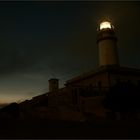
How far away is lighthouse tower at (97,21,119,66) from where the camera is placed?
2062cm

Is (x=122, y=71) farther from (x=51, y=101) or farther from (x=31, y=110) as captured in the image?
(x=31, y=110)

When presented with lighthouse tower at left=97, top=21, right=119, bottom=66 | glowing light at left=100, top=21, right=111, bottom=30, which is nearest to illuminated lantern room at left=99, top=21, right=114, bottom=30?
glowing light at left=100, top=21, right=111, bottom=30

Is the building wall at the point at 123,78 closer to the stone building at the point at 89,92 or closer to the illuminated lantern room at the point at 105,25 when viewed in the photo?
the stone building at the point at 89,92

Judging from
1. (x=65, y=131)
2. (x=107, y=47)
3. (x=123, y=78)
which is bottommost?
(x=65, y=131)

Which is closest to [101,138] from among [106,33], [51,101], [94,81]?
[51,101]

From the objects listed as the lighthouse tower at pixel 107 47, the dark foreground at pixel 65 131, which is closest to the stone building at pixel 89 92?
the lighthouse tower at pixel 107 47

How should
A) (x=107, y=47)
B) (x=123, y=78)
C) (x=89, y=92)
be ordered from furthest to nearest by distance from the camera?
(x=107, y=47) < (x=123, y=78) < (x=89, y=92)

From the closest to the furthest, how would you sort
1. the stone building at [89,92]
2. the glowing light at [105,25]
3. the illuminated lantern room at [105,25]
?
the stone building at [89,92]
the illuminated lantern room at [105,25]
the glowing light at [105,25]

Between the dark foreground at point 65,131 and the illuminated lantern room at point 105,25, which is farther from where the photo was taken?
the illuminated lantern room at point 105,25

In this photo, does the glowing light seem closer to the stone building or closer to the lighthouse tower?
the stone building

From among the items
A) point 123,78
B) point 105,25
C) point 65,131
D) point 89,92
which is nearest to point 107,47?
point 105,25

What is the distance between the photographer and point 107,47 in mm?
20688

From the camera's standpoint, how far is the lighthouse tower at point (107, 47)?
2062cm

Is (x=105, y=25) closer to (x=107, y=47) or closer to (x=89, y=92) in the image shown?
(x=107, y=47)
